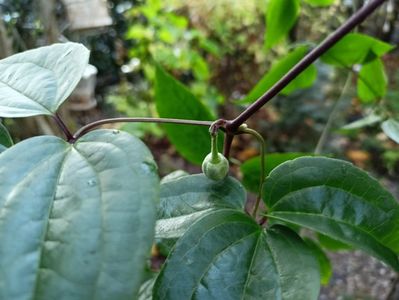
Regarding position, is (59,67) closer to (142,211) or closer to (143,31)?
(142,211)

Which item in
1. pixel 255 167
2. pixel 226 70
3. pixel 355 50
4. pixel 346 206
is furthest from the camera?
pixel 226 70

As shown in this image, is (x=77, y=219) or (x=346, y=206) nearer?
(x=77, y=219)

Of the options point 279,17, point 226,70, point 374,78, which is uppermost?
point 279,17

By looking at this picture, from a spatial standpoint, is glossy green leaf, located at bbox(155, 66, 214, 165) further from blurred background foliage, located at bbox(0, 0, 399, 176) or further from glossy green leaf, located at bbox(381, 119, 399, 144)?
blurred background foliage, located at bbox(0, 0, 399, 176)

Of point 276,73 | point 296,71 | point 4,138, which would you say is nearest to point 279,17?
point 276,73

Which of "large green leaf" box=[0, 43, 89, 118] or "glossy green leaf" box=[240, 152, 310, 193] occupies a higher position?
"large green leaf" box=[0, 43, 89, 118]

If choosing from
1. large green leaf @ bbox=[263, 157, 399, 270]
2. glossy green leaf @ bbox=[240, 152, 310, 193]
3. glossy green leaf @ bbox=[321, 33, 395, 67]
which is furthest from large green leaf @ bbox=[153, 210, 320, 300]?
glossy green leaf @ bbox=[321, 33, 395, 67]

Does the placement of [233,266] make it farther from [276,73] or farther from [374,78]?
[374,78]
